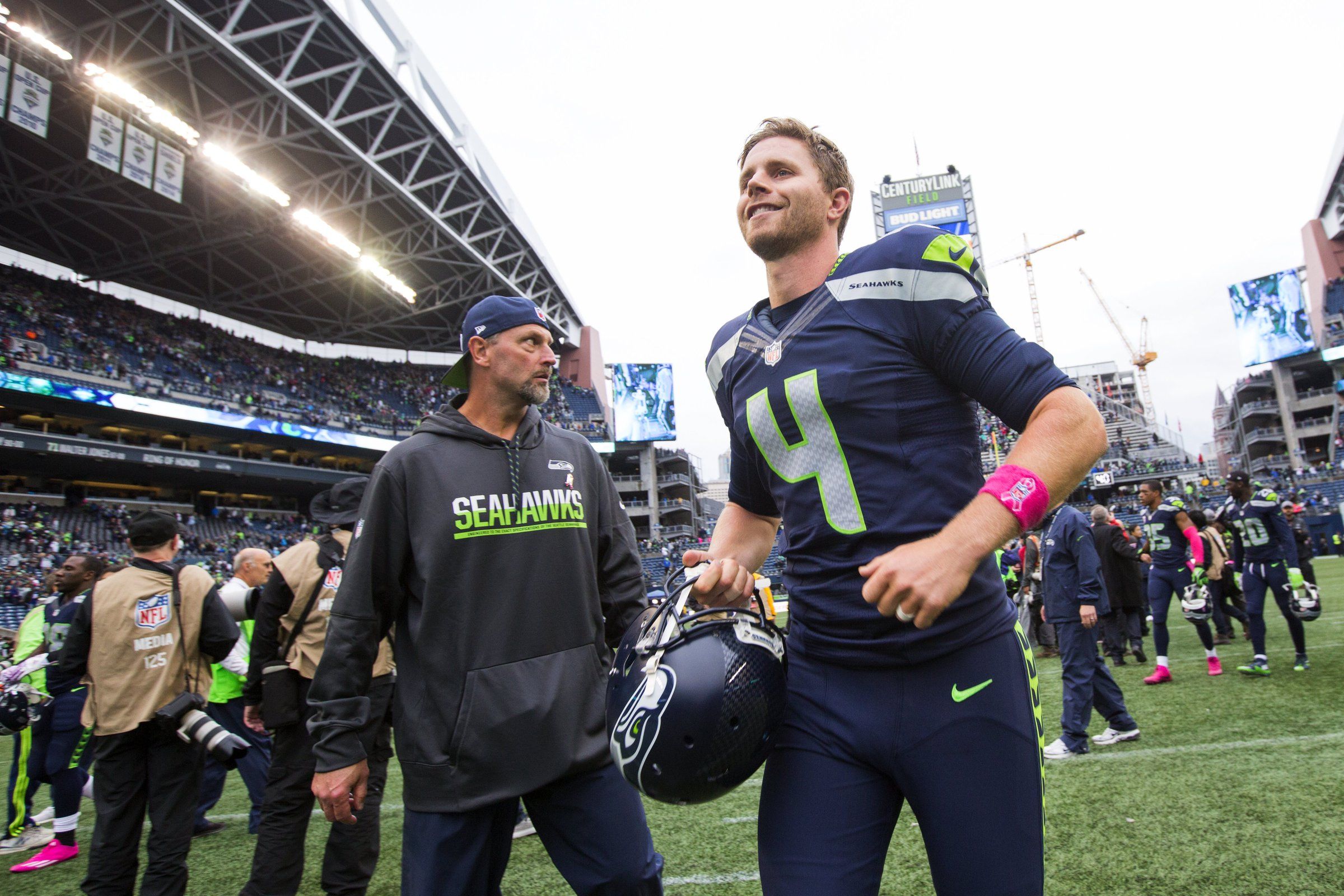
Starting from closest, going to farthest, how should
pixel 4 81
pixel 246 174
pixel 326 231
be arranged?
pixel 4 81 → pixel 246 174 → pixel 326 231

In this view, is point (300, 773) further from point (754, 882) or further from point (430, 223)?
point (430, 223)

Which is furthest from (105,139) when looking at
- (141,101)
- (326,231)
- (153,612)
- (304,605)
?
(304,605)

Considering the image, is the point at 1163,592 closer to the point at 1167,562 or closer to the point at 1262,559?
the point at 1167,562

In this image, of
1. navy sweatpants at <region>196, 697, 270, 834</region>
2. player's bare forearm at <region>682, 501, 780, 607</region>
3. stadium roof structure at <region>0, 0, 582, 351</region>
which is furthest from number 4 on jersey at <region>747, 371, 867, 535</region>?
stadium roof structure at <region>0, 0, 582, 351</region>

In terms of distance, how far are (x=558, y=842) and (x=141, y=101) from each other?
89.6 feet

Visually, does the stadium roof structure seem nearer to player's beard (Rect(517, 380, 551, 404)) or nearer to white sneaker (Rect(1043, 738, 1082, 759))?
player's beard (Rect(517, 380, 551, 404))

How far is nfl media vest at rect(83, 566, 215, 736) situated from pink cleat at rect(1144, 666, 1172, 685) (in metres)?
8.12

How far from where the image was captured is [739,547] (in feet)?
6.40

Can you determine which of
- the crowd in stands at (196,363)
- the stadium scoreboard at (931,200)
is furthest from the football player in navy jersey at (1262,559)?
the stadium scoreboard at (931,200)

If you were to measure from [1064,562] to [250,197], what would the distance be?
96.3 ft

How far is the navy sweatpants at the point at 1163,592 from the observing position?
7465 mm

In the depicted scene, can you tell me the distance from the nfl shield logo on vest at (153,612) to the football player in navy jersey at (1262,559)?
27.8 feet

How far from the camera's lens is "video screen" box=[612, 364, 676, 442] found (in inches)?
2088

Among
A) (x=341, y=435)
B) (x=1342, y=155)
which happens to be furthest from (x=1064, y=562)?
(x=1342, y=155)
